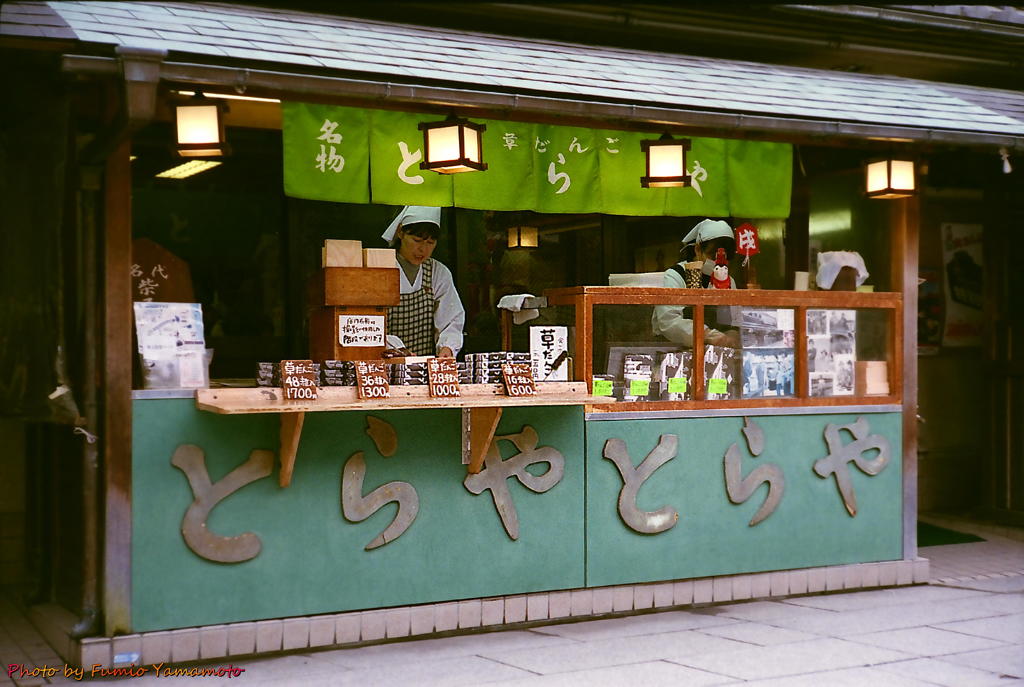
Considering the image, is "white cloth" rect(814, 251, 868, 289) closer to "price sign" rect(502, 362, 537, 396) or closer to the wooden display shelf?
the wooden display shelf

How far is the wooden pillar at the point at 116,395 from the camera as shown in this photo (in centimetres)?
678

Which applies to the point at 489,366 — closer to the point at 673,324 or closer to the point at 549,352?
the point at 549,352

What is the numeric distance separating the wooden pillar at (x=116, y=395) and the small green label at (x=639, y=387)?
3691mm

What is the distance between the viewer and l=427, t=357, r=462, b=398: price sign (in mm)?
7371

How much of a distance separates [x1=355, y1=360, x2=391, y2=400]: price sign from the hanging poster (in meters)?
8.01

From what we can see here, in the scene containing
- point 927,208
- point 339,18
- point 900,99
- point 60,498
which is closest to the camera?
point 60,498

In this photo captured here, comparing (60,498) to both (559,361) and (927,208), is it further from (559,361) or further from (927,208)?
(927,208)

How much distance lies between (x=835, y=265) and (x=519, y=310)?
292 centimetres

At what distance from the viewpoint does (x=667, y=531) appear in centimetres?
849

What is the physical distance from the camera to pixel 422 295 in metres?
9.05

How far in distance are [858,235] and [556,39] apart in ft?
10.7

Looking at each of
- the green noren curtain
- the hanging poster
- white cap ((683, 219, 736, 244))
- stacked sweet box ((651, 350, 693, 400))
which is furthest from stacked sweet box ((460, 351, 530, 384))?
the hanging poster

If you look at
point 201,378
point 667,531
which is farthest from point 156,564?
point 667,531

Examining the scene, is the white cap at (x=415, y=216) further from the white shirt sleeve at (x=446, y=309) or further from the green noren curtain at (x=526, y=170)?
the green noren curtain at (x=526, y=170)
